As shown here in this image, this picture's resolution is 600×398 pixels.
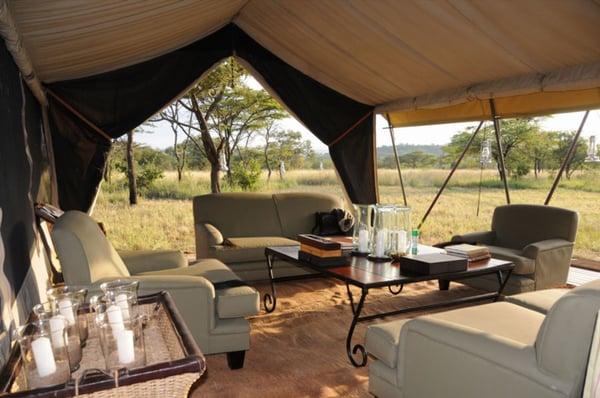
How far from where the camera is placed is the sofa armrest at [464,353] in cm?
147

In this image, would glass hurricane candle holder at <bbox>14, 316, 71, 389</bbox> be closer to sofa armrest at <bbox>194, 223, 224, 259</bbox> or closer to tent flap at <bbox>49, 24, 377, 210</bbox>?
sofa armrest at <bbox>194, 223, 224, 259</bbox>

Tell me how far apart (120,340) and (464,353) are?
124 cm

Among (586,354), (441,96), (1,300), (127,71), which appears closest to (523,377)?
(586,354)

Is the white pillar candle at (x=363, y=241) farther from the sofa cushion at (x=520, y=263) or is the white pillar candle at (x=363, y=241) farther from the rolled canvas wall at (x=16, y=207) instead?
the rolled canvas wall at (x=16, y=207)

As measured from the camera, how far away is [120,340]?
1227 millimetres

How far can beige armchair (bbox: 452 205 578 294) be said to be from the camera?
3600mm

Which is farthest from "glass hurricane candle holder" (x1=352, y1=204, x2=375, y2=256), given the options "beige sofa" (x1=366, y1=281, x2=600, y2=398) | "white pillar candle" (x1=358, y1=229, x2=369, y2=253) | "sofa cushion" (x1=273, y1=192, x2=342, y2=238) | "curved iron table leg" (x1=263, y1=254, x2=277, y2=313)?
"sofa cushion" (x1=273, y1=192, x2=342, y2=238)

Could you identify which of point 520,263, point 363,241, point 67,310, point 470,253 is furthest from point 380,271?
point 67,310

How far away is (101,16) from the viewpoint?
2.65 m

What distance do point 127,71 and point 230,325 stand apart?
3360mm

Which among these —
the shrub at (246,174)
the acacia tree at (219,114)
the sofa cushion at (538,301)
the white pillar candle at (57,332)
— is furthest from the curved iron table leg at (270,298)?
the shrub at (246,174)

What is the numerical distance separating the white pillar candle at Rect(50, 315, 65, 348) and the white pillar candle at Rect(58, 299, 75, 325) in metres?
0.06

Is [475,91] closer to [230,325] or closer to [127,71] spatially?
[230,325]

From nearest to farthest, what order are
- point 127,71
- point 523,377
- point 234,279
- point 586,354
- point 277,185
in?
point 586,354, point 523,377, point 234,279, point 127,71, point 277,185
